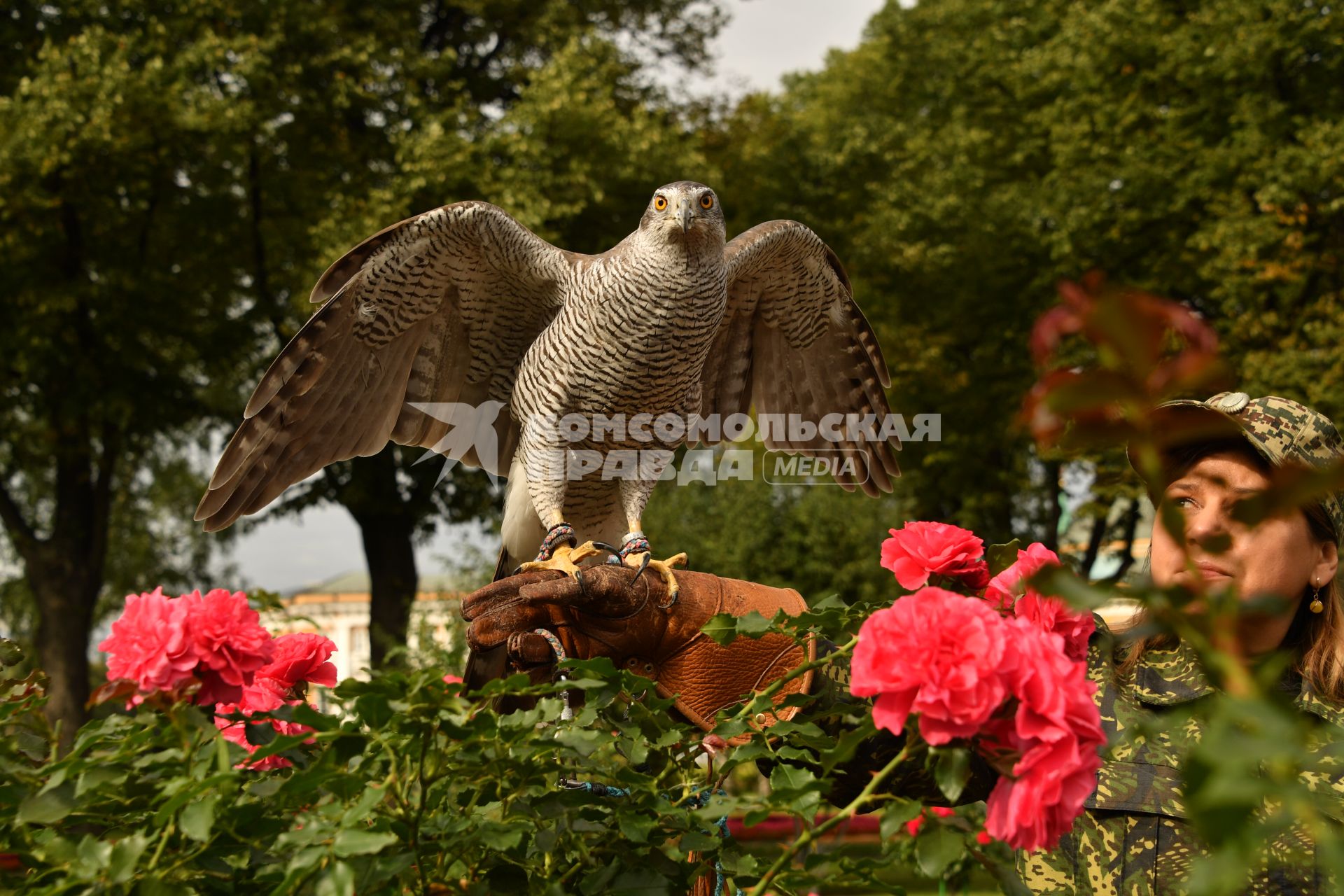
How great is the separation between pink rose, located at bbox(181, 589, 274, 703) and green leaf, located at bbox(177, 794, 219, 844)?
0.37 m

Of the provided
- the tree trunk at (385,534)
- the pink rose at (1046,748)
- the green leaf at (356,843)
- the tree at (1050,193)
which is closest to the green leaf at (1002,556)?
the pink rose at (1046,748)

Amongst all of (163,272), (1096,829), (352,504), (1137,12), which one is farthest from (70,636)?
(1137,12)

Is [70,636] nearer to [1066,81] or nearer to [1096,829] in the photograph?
[1096,829]

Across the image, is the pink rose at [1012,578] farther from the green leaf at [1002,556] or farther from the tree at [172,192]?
the tree at [172,192]

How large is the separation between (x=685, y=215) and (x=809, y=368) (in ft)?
3.29

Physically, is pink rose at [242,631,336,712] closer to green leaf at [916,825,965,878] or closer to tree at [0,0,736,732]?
green leaf at [916,825,965,878]

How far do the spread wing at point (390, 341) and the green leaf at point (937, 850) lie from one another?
2.38m

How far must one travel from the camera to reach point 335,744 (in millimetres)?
1118

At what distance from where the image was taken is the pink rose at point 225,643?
1392 millimetres

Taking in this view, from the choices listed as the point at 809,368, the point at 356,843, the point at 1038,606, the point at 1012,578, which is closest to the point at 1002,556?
the point at 1012,578

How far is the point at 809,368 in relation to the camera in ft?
12.5

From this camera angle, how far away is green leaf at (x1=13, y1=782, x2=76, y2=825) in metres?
1.08

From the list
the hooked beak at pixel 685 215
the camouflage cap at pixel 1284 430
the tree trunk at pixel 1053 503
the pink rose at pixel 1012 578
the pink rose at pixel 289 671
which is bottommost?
the pink rose at pixel 289 671

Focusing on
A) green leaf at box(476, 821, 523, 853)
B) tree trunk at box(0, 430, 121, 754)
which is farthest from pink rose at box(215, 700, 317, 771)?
tree trunk at box(0, 430, 121, 754)
